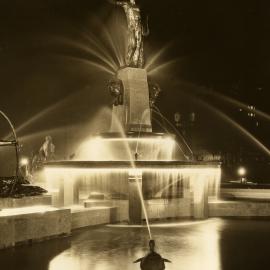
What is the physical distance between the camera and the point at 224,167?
132 feet

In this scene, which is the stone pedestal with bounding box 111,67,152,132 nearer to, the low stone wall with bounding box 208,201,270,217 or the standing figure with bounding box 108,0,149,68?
the standing figure with bounding box 108,0,149,68

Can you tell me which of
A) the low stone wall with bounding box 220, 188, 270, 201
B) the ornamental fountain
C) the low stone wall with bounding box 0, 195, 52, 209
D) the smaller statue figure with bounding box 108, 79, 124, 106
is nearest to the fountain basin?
the ornamental fountain

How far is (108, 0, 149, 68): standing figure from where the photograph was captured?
70.7 feet

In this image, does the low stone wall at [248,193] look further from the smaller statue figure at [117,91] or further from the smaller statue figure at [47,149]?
the smaller statue figure at [47,149]

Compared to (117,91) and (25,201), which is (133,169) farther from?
(117,91)

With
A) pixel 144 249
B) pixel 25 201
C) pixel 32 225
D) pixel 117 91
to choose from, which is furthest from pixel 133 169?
pixel 117 91

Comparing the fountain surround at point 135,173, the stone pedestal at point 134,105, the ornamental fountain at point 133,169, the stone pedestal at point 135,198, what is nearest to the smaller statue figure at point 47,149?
the ornamental fountain at point 133,169

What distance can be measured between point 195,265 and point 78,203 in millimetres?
9674

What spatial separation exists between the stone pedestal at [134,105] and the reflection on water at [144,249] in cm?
697

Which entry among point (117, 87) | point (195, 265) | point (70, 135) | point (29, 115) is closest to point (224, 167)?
point (70, 135)

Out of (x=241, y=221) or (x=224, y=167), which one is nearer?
(x=241, y=221)

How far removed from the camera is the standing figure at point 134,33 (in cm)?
2156

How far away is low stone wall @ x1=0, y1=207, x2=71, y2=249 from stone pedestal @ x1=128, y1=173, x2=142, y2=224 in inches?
122

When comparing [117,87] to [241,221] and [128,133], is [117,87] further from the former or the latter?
[241,221]
